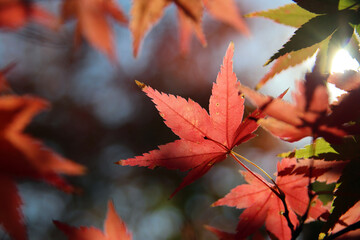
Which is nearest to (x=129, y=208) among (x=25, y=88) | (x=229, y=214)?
(x=229, y=214)

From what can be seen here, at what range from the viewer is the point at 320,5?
0.49 m

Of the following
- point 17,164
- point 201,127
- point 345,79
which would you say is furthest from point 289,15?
point 17,164

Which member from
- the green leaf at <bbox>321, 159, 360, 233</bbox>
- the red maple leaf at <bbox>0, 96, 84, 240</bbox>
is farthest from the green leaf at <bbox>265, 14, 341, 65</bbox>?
the red maple leaf at <bbox>0, 96, 84, 240</bbox>

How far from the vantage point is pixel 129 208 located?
199 inches

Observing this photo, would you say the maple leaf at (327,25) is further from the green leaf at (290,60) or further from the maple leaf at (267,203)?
the maple leaf at (267,203)

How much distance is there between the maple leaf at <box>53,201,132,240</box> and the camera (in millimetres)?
530

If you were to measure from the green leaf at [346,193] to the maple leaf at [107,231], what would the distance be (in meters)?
0.39

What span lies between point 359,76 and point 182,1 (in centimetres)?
50

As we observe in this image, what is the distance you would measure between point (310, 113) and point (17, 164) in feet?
1.60

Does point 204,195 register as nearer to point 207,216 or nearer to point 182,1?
point 207,216

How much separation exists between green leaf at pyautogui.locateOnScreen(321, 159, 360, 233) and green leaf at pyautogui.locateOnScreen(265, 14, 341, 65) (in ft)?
0.68

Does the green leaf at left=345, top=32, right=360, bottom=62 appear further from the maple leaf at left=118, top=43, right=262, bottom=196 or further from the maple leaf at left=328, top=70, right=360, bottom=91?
the maple leaf at left=118, top=43, right=262, bottom=196

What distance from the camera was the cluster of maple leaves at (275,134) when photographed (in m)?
0.40

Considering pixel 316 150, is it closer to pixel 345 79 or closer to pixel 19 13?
pixel 345 79
